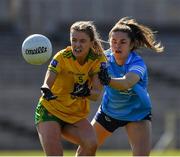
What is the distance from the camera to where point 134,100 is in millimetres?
11969

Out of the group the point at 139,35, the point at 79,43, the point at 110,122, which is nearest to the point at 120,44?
the point at 139,35

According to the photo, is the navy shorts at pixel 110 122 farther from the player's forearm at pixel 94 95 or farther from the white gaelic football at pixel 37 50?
the white gaelic football at pixel 37 50

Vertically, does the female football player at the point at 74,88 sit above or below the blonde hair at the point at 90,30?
below

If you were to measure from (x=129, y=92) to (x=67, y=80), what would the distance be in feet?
3.55

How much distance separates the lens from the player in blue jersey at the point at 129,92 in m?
11.6

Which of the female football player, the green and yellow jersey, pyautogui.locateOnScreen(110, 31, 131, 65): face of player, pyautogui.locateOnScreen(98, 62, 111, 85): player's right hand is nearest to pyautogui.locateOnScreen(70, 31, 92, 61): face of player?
the female football player

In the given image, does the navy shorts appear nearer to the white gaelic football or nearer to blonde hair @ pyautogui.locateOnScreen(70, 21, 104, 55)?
blonde hair @ pyautogui.locateOnScreen(70, 21, 104, 55)

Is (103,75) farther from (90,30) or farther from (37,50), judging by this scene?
(37,50)

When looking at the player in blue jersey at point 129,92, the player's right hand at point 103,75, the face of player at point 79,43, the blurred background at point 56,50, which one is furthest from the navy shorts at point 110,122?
the blurred background at point 56,50

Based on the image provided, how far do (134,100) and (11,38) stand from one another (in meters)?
22.1

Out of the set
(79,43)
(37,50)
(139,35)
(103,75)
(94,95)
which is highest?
(79,43)

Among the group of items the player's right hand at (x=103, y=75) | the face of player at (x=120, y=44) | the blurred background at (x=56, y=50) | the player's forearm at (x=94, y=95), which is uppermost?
the face of player at (x=120, y=44)

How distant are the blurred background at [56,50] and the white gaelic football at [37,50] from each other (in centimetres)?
1602

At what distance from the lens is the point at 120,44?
11.6 m
